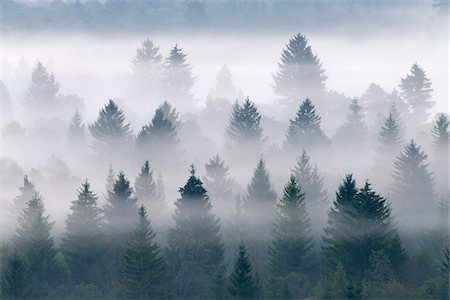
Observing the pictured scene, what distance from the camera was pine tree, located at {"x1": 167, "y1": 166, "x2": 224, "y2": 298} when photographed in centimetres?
10538

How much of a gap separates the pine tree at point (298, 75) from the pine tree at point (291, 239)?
240 feet

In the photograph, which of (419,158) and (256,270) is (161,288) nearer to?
(256,270)

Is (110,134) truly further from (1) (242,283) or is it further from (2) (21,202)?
(1) (242,283)

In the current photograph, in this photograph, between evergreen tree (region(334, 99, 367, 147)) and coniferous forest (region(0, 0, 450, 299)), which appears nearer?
coniferous forest (region(0, 0, 450, 299))

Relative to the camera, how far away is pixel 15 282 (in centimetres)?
10344

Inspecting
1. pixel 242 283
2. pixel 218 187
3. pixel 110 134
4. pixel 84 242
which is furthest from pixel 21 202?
pixel 242 283

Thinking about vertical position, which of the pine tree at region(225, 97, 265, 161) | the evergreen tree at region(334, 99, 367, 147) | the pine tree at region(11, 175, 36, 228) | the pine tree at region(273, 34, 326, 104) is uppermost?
the pine tree at region(273, 34, 326, 104)

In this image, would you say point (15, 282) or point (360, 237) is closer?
point (15, 282)

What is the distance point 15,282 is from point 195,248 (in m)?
16.9

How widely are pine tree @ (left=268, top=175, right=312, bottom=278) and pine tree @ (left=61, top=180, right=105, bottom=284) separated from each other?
52.6 ft

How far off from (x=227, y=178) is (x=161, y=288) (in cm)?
3555

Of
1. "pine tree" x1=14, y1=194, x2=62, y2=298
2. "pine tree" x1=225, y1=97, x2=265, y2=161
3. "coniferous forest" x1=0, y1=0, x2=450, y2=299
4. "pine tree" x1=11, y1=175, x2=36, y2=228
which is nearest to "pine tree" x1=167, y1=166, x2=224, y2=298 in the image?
"coniferous forest" x1=0, y1=0, x2=450, y2=299

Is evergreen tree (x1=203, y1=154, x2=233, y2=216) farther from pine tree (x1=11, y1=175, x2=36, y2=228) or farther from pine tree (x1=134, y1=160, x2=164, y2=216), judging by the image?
pine tree (x1=11, y1=175, x2=36, y2=228)

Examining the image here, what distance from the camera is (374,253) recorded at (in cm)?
10294
